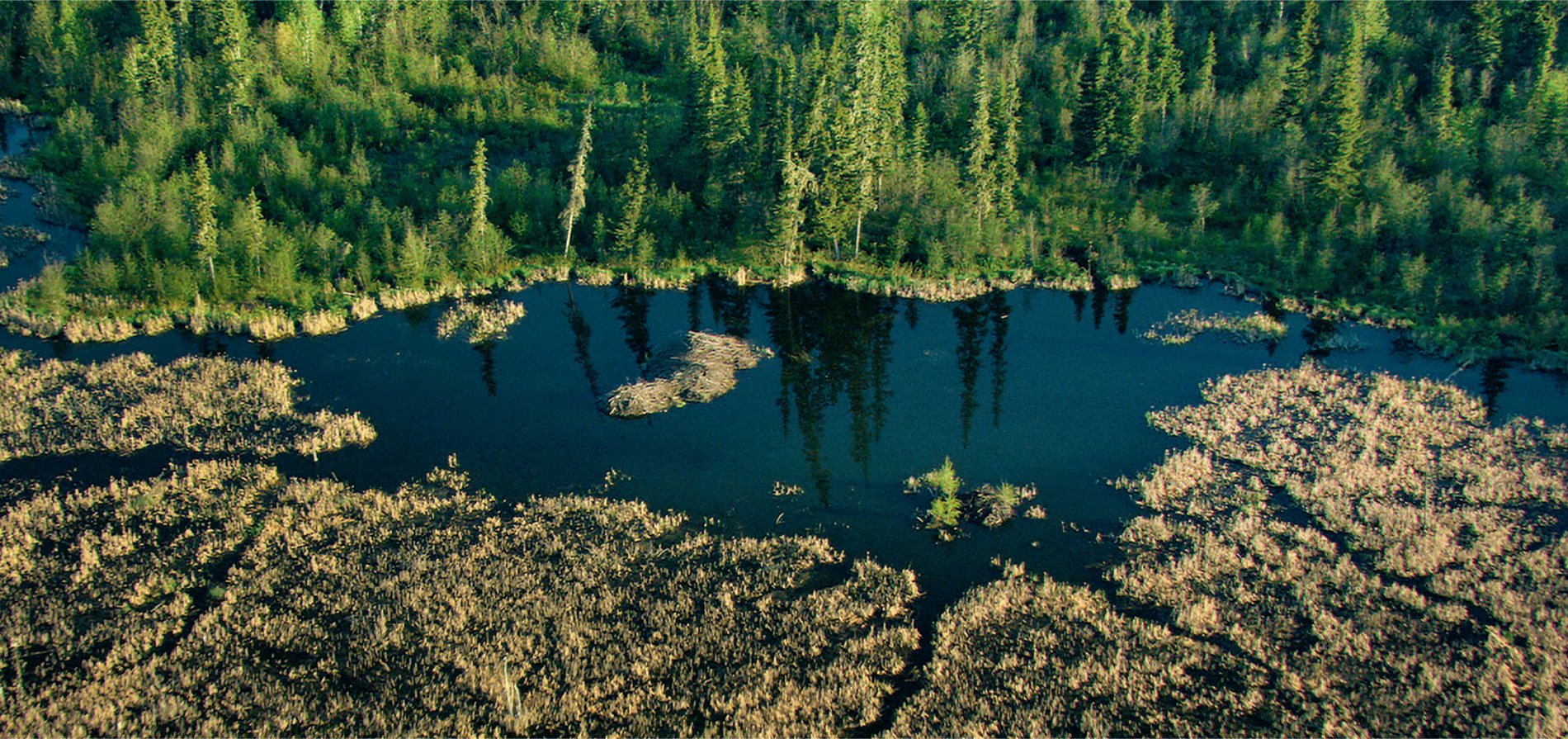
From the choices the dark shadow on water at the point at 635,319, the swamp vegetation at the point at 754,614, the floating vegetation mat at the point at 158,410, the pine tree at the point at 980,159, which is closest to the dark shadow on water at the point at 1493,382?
the swamp vegetation at the point at 754,614

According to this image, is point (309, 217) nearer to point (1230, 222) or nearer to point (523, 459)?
point (523, 459)

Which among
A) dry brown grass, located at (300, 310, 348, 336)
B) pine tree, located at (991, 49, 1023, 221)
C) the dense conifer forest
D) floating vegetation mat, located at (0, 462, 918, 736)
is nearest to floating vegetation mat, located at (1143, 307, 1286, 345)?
the dense conifer forest

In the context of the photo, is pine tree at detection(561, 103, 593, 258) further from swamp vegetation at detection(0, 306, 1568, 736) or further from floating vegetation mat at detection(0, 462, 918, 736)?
floating vegetation mat at detection(0, 462, 918, 736)

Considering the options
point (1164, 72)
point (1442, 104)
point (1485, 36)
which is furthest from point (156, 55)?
point (1485, 36)

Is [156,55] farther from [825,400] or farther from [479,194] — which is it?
[825,400]

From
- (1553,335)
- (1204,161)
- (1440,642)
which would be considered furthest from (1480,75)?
(1440,642)
